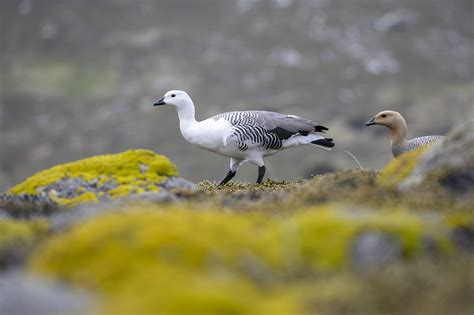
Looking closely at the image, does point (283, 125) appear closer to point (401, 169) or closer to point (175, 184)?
point (175, 184)

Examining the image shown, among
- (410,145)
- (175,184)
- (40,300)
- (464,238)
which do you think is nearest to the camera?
(40,300)

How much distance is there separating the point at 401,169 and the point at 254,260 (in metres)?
4.83

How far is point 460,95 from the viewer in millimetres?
174125

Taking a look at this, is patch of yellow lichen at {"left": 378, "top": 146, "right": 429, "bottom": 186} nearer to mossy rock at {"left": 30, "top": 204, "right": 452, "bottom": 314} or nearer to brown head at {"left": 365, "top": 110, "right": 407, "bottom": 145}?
mossy rock at {"left": 30, "top": 204, "right": 452, "bottom": 314}

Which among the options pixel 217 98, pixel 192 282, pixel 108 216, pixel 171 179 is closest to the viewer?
pixel 192 282

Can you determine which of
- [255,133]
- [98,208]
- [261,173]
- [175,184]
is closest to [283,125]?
[255,133]

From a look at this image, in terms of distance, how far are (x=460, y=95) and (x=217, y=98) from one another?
5775 centimetres

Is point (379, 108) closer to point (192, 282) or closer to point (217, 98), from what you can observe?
point (217, 98)

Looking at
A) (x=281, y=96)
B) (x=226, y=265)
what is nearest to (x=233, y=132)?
(x=226, y=265)

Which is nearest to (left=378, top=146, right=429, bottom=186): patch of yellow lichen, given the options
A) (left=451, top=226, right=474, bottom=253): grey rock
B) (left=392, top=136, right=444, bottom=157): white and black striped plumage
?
(left=451, top=226, right=474, bottom=253): grey rock

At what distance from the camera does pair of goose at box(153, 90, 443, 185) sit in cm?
1767

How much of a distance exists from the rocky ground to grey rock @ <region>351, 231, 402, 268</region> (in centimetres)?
1

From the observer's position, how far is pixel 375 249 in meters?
7.50

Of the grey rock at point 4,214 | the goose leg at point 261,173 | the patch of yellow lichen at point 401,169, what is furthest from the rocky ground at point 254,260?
the goose leg at point 261,173
